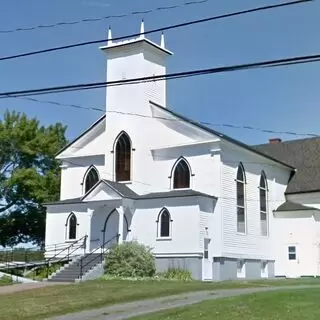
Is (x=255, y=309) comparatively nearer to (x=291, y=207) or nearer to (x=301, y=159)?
(x=291, y=207)

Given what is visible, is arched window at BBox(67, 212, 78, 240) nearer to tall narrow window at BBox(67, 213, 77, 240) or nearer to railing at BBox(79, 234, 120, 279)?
tall narrow window at BBox(67, 213, 77, 240)

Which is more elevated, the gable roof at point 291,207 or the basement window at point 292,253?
the gable roof at point 291,207

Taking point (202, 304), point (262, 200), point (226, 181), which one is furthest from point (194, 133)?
point (202, 304)

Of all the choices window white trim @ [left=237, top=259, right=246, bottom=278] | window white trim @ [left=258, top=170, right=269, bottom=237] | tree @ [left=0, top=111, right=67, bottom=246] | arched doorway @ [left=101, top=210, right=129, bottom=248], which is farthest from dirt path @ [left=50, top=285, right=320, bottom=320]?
tree @ [left=0, top=111, right=67, bottom=246]

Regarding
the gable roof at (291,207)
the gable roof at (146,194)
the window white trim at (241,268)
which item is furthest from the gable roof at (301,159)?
the gable roof at (146,194)

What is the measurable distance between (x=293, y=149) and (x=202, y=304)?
93.5ft

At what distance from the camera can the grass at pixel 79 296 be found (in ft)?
66.6

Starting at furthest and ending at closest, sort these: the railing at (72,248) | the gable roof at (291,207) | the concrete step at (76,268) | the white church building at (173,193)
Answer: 1. the gable roof at (291,207)
2. the railing at (72,248)
3. the white church building at (173,193)
4. the concrete step at (76,268)

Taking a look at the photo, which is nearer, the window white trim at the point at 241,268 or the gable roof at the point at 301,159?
the window white trim at the point at 241,268

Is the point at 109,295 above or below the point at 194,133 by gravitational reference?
below

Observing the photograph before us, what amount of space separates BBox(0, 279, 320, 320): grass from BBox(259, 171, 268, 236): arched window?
1152 centimetres

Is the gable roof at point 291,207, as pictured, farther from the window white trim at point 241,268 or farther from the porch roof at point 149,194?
the porch roof at point 149,194

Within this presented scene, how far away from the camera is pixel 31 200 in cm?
4859

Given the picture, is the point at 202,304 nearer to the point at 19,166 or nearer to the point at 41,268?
the point at 41,268
